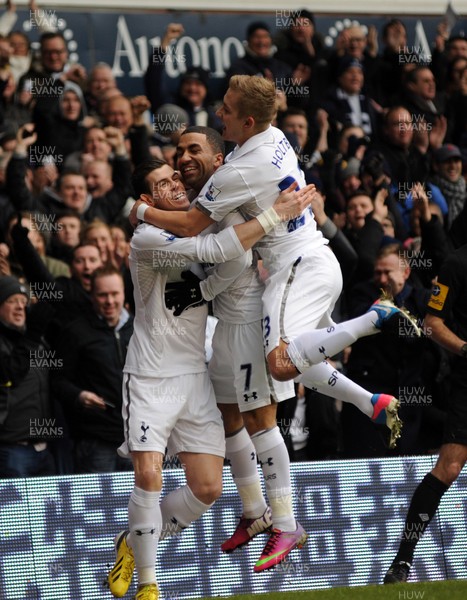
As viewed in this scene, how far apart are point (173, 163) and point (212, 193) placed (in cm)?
503

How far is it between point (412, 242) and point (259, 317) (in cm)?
482

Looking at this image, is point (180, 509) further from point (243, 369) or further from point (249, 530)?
point (243, 369)

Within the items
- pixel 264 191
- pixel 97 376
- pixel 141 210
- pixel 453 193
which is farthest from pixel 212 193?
pixel 453 193

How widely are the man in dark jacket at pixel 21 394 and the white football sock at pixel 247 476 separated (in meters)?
2.59

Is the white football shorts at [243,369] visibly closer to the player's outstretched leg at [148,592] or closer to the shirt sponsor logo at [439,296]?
the player's outstretched leg at [148,592]

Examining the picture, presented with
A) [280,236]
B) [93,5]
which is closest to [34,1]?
[93,5]

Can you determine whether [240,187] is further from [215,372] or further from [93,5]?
[93,5]

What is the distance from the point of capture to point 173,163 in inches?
505

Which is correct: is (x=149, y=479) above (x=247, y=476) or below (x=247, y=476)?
above

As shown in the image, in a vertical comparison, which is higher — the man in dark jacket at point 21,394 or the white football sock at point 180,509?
the white football sock at point 180,509

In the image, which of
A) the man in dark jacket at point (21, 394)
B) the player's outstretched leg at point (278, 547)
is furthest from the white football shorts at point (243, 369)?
the man in dark jacket at point (21, 394)

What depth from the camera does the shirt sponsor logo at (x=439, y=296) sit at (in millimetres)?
9312

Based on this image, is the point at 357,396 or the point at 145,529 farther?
the point at 357,396

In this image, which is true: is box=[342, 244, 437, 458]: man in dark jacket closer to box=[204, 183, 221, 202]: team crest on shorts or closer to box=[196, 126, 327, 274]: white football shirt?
box=[196, 126, 327, 274]: white football shirt
